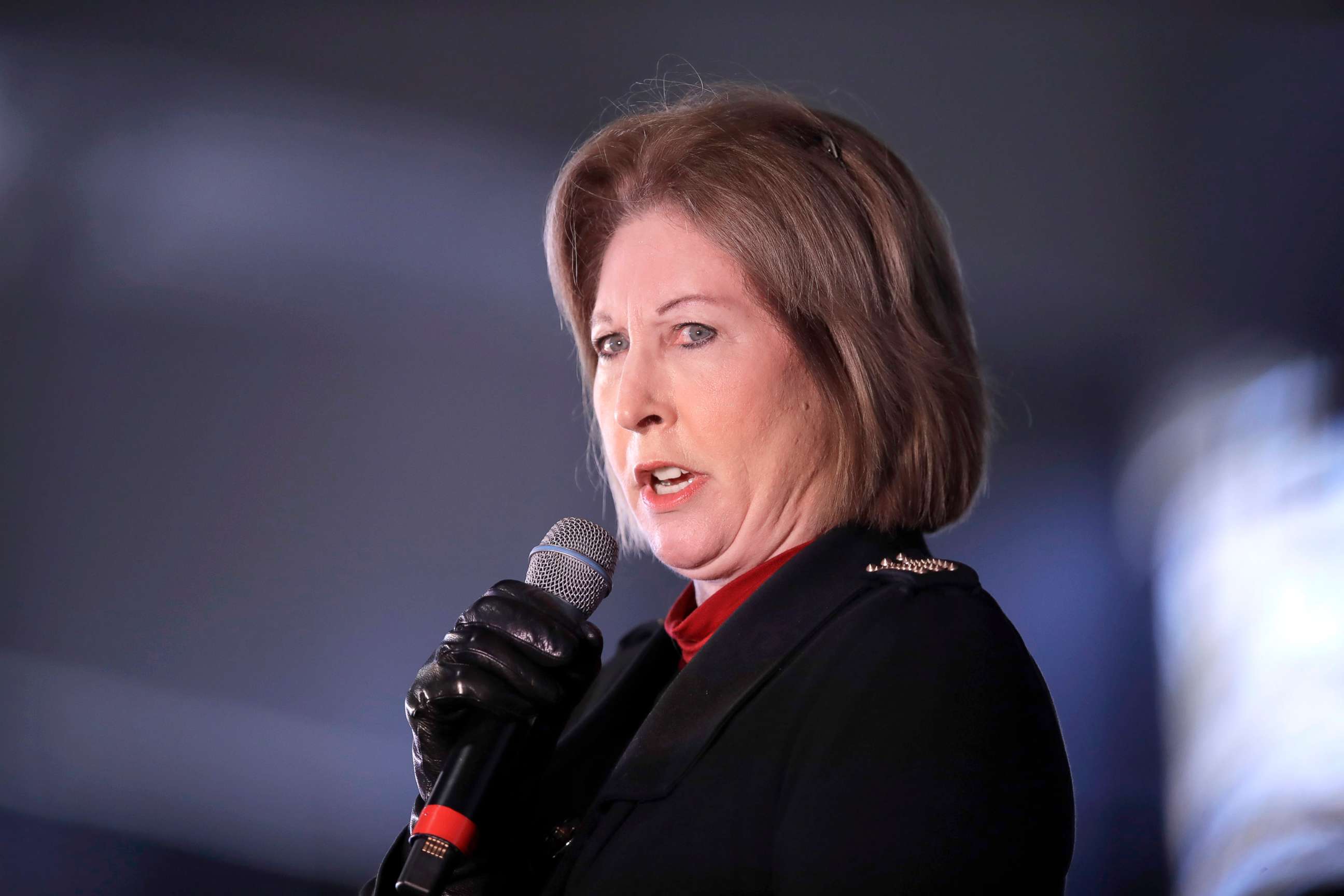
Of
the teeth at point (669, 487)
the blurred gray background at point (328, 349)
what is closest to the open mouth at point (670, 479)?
the teeth at point (669, 487)

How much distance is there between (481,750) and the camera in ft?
2.98

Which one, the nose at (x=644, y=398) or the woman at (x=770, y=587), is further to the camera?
the nose at (x=644, y=398)

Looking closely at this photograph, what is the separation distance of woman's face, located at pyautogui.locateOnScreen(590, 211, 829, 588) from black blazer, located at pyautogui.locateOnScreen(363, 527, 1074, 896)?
9 cm

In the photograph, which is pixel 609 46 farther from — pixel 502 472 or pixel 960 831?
pixel 960 831

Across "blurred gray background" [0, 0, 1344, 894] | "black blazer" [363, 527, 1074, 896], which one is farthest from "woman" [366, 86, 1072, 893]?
"blurred gray background" [0, 0, 1344, 894]

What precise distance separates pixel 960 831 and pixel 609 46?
5.39 ft

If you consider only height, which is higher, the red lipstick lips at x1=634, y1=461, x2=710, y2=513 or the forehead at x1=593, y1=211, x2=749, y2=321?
the forehead at x1=593, y1=211, x2=749, y2=321

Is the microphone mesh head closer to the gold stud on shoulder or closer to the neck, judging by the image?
the neck

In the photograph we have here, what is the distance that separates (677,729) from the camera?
3.15 feet

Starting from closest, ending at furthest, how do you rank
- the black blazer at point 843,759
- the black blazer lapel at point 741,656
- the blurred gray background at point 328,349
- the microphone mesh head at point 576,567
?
the black blazer at point 843,759
the black blazer lapel at point 741,656
the microphone mesh head at point 576,567
the blurred gray background at point 328,349

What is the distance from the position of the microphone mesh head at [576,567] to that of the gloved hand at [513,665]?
1.3 inches

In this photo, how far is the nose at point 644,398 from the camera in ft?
3.65

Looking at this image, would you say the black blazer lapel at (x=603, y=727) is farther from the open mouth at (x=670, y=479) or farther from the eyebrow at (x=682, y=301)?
the eyebrow at (x=682, y=301)

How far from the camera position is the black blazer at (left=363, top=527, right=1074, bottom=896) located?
2.52ft
